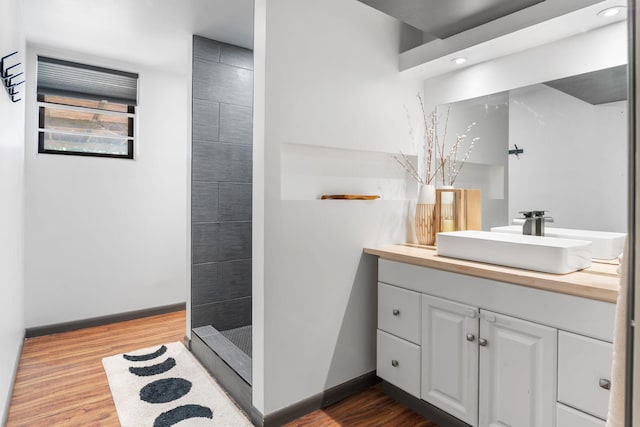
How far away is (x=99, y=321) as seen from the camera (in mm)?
3340

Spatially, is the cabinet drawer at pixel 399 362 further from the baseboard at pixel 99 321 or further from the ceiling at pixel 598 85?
the baseboard at pixel 99 321

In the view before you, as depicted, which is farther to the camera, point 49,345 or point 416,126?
point 49,345

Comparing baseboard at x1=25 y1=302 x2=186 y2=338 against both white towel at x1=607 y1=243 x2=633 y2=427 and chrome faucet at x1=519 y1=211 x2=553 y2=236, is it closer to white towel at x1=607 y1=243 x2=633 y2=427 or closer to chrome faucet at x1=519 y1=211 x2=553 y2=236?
chrome faucet at x1=519 y1=211 x2=553 y2=236

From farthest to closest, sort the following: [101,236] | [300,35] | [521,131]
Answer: [101,236]
[521,131]
[300,35]

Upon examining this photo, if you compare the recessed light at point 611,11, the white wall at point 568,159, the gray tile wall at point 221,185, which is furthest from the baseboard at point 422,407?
the recessed light at point 611,11

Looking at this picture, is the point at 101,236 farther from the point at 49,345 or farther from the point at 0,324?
the point at 0,324

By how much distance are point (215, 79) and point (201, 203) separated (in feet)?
3.14

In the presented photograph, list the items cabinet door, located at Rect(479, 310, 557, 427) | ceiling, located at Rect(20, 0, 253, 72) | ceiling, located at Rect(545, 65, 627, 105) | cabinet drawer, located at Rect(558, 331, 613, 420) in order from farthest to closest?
1. ceiling, located at Rect(20, 0, 253, 72)
2. ceiling, located at Rect(545, 65, 627, 105)
3. cabinet door, located at Rect(479, 310, 557, 427)
4. cabinet drawer, located at Rect(558, 331, 613, 420)

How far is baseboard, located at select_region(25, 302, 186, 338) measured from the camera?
122 inches

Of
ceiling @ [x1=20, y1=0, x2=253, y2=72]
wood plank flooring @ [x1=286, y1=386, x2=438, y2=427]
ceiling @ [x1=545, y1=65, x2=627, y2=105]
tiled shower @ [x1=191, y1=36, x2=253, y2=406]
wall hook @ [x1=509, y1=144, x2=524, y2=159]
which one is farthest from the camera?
tiled shower @ [x1=191, y1=36, x2=253, y2=406]

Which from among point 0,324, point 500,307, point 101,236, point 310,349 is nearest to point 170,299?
point 101,236

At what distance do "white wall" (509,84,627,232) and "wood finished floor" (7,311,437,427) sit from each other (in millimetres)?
1296

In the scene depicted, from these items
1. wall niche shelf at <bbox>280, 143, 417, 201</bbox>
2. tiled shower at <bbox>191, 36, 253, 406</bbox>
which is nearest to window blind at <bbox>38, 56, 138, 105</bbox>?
tiled shower at <bbox>191, 36, 253, 406</bbox>

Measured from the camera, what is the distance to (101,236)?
3.34 m
